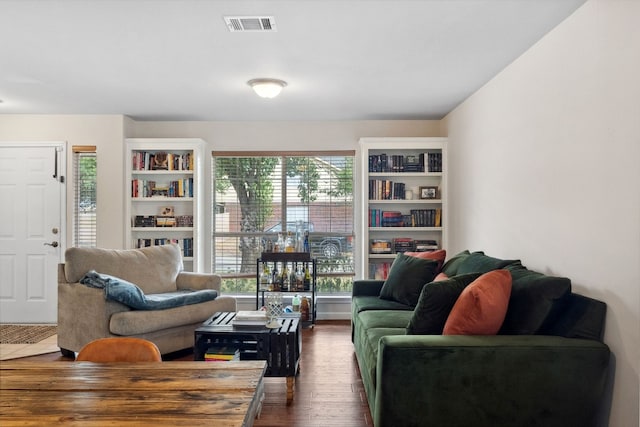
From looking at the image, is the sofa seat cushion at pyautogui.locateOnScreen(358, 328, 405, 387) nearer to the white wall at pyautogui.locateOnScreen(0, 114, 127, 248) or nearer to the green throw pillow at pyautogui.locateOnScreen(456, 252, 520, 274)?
the green throw pillow at pyautogui.locateOnScreen(456, 252, 520, 274)

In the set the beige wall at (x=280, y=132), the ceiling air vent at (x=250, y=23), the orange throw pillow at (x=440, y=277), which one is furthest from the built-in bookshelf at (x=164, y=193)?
the orange throw pillow at (x=440, y=277)

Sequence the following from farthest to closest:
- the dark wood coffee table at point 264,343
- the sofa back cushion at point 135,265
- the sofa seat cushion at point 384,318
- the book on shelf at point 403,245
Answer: the book on shelf at point 403,245
the sofa back cushion at point 135,265
the sofa seat cushion at point 384,318
the dark wood coffee table at point 264,343

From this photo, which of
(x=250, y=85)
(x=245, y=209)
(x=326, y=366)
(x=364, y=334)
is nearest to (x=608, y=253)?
(x=364, y=334)

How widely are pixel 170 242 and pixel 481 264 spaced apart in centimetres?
364

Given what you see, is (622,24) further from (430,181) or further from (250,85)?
(430,181)

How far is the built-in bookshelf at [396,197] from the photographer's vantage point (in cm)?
529

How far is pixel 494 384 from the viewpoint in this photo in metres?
2.15

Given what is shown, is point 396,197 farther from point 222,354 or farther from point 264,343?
point 222,354

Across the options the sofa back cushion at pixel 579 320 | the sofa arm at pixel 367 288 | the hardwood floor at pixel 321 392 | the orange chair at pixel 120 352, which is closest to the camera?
the orange chair at pixel 120 352

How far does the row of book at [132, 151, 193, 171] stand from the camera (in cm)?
541

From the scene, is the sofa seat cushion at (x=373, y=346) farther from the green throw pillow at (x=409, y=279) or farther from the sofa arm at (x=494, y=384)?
the green throw pillow at (x=409, y=279)

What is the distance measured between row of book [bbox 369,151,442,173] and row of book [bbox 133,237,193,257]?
2315 millimetres

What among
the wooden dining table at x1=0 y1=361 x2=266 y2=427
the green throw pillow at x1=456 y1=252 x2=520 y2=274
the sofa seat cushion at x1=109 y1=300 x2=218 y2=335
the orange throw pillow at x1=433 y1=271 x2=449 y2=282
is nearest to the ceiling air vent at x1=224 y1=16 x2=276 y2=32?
the wooden dining table at x1=0 y1=361 x2=266 y2=427

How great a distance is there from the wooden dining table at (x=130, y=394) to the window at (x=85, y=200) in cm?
A: 419
